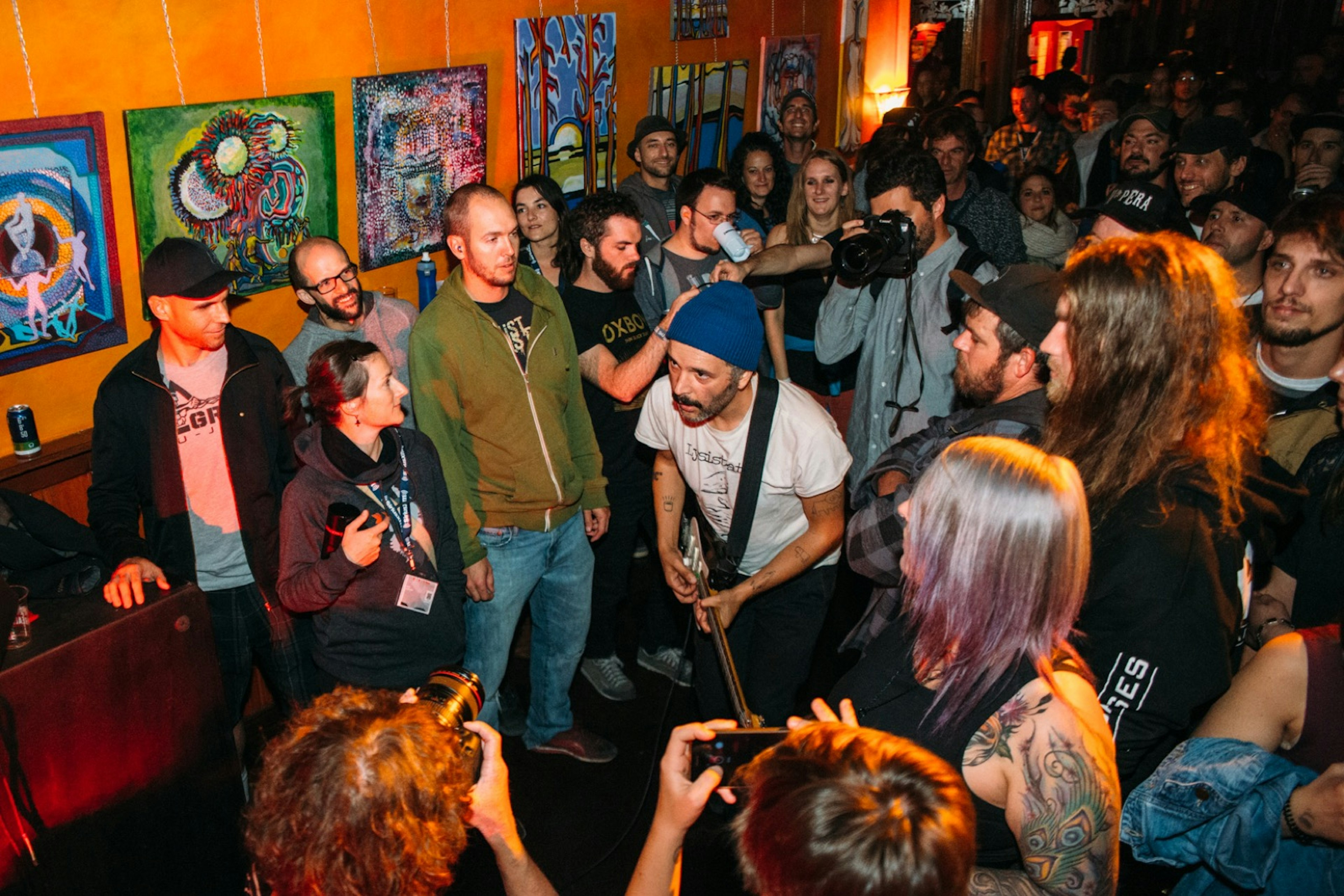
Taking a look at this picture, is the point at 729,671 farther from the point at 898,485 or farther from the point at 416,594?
the point at 416,594

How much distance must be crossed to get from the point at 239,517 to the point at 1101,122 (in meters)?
7.85

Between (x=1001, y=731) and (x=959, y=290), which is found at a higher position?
(x=959, y=290)

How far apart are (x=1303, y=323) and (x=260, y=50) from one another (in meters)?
3.63

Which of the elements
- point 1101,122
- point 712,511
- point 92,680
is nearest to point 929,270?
point 712,511

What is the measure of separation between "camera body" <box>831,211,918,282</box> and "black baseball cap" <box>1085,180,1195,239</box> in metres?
0.97

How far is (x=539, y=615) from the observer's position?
3.37 metres

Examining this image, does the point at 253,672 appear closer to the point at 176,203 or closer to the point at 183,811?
the point at 183,811

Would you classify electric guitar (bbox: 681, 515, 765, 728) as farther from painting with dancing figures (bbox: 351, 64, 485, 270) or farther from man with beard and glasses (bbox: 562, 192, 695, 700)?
painting with dancing figures (bbox: 351, 64, 485, 270)

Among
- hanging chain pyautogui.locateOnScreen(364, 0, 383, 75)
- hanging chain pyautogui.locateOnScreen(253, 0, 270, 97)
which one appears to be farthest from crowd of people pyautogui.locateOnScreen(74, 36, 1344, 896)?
hanging chain pyautogui.locateOnScreen(364, 0, 383, 75)

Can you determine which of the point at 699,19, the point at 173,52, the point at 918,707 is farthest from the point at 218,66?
the point at 699,19

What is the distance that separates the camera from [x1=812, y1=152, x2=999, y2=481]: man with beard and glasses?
11.3 feet

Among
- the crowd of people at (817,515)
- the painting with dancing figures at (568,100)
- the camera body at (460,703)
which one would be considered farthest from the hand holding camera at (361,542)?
the painting with dancing figures at (568,100)

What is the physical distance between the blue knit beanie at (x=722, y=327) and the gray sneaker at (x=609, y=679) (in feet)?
5.71

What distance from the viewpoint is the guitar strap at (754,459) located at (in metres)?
2.71
